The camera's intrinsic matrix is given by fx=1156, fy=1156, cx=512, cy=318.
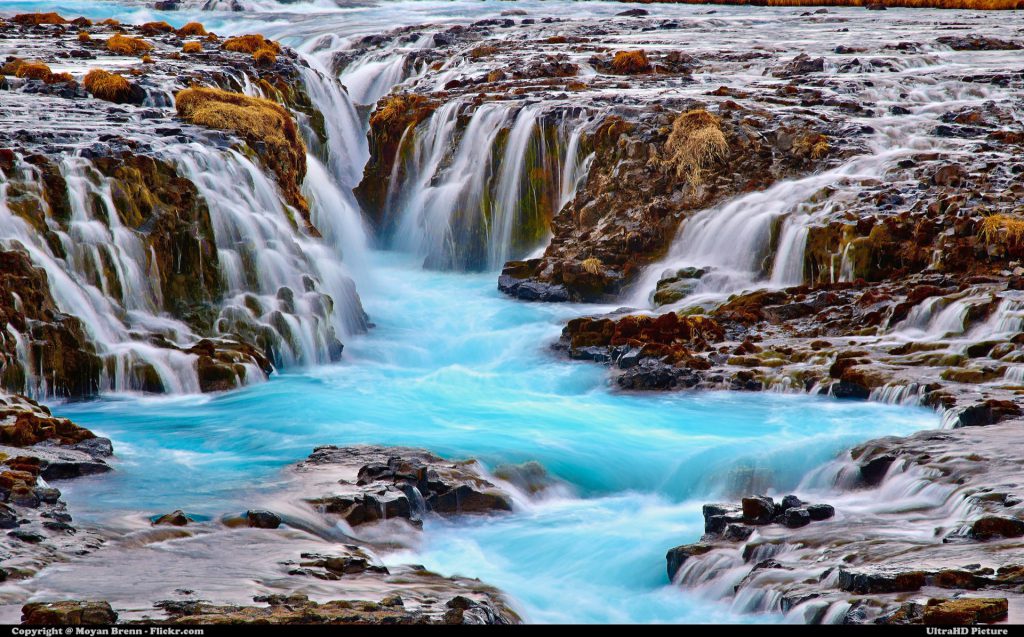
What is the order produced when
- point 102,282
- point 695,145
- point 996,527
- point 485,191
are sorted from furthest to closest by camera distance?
point 485,191 < point 695,145 < point 102,282 < point 996,527

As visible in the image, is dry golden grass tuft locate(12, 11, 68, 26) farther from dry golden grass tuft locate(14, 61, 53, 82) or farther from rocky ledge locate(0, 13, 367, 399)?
rocky ledge locate(0, 13, 367, 399)

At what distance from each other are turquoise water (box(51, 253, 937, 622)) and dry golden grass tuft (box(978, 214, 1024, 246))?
17.8 feet

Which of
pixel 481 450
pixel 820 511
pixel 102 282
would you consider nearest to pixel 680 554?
pixel 820 511

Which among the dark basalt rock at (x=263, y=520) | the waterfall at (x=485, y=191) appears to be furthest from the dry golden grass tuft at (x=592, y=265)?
the dark basalt rock at (x=263, y=520)

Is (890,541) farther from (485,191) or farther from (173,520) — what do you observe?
(485,191)

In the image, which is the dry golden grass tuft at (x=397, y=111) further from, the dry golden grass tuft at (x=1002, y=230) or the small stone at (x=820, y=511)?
the small stone at (x=820, y=511)

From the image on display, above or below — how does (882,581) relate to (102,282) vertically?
below

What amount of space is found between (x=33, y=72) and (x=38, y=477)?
1612 cm

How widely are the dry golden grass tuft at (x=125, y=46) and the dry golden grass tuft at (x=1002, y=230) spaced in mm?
21463

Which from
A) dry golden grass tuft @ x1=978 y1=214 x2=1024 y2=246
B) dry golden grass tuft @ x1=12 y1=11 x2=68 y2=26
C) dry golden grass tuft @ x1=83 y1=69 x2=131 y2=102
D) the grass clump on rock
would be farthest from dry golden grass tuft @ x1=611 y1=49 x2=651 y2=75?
dry golden grass tuft @ x1=12 y1=11 x2=68 y2=26

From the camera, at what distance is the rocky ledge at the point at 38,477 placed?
9617 millimetres

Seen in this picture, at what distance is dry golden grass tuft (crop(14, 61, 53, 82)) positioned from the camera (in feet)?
82.0

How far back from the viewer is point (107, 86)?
24.4 meters

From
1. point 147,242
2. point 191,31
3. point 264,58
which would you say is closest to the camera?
point 147,242
